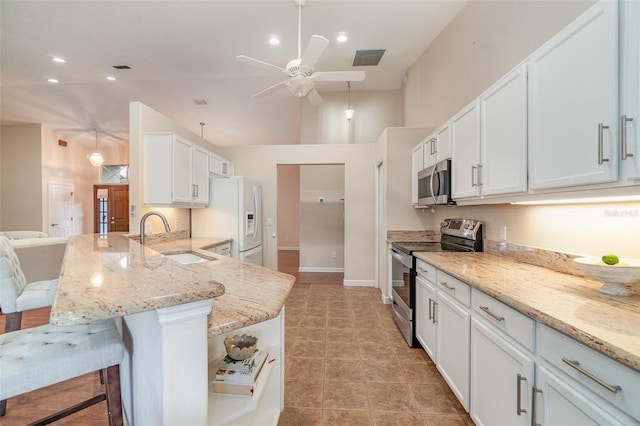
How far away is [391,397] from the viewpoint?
6.23 ft

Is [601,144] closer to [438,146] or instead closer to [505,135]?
[505,135]

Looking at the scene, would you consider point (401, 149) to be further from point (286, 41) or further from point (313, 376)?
point (313, 376)

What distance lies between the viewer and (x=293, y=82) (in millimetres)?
2672

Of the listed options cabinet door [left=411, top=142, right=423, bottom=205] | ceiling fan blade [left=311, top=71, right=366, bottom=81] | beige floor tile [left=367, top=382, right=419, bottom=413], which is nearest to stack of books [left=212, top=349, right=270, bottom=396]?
beige floor tile [left=367, top=382, right=419, bottom=413]

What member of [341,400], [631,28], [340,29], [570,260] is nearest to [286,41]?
[340,29]

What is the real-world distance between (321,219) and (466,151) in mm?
3951

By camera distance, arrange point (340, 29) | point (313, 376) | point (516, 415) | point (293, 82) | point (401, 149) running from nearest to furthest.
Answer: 1. point (516, 415)
2. point (313, 376)
3. point (293, 82)
4. point (340, 29)
5. point (401, 149)

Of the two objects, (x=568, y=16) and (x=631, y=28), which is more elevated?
(x=568, y=16)

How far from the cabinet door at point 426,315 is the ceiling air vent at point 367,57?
10.6ft

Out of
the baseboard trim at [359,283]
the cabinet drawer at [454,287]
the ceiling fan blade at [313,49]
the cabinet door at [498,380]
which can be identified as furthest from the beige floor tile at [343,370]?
the ceiling fan blade at [313,49]

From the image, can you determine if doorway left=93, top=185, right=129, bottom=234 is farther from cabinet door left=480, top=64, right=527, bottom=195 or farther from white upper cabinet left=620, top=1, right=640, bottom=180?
white upper cabinet left=620, top=1, right=640, bottom=180

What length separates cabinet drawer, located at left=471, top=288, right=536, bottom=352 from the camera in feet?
3.59

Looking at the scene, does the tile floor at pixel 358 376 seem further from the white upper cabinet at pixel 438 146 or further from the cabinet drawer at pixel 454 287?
the white upper cabinet at pixel 438 146

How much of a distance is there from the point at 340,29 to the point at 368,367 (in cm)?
374
